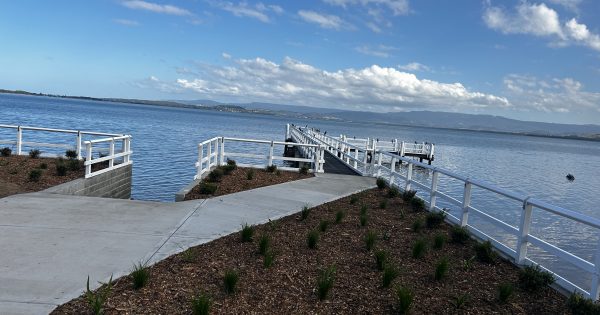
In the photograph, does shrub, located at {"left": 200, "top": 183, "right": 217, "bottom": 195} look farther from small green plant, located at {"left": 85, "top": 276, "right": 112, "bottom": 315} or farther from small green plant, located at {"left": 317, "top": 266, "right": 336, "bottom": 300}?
small green plant, located at {"left": 85, "top": 276, "right": 112, "bottom": 315}

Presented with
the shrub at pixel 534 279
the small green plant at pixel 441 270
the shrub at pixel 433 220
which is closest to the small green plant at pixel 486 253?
the shrub at pixel 534 279

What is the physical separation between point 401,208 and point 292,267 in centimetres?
579

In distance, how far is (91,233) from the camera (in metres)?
7.68

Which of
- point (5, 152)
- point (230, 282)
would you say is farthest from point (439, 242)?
point (5, 152)

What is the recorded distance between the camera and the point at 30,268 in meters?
5.90

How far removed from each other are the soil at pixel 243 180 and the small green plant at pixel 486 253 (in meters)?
6.49

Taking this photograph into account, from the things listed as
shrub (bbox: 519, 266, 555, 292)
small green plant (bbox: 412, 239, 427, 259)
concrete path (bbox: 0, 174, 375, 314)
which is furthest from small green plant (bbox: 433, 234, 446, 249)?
concrete path (bbox: 0, 174, 375, 314)

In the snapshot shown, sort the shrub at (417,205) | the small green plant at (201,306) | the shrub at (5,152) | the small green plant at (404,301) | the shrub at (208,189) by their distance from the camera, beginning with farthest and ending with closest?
the shrub at (5,152) → the shrub at (208,189) → the shrub at (417,205) → the small green plant at (404,301) → the small green plant at (201,306)

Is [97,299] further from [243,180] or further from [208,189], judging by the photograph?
[243,180]

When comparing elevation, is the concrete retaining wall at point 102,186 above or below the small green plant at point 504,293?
below

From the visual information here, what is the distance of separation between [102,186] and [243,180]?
155 inches

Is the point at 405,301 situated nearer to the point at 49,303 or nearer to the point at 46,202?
the point at 49,303

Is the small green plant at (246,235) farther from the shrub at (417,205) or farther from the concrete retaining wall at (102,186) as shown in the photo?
the concrete retaining wall at (102,186)

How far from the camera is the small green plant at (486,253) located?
743 centimetres
